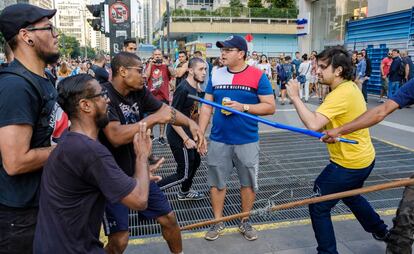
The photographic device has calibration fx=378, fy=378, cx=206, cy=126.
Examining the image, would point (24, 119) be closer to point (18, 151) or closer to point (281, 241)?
point (18, 151)

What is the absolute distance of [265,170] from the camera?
6066 mm

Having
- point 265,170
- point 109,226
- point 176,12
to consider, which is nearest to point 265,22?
point 176,12

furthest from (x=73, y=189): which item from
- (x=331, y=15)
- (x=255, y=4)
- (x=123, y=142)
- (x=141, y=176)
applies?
(x=255, y=4)

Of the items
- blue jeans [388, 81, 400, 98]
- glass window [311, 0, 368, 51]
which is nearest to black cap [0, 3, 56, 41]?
blue jeans [388, 81, 400, 98]

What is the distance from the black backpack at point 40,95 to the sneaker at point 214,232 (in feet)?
7.17

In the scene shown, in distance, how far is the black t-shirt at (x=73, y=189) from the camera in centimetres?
189

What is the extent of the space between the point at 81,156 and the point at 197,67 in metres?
3.30

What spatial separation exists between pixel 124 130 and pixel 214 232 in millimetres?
1744

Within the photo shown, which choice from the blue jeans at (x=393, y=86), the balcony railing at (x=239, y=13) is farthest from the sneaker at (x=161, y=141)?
the balcony railing at (x=239, y=13)

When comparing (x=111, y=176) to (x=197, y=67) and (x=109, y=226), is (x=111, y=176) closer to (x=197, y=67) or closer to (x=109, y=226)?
(x=109, y=226)

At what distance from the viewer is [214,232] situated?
3.91 metres

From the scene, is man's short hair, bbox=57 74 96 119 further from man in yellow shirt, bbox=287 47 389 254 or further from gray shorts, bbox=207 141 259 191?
gray shorts, bbox=207 141 259 191

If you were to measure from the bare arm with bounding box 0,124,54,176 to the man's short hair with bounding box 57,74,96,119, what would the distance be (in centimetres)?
22

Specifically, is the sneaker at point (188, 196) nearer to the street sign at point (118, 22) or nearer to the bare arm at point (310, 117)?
the bare arm at point (310, 117)
